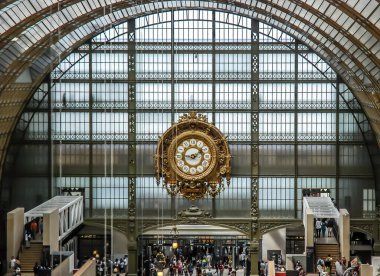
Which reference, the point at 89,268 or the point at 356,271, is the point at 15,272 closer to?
the point at 89,268

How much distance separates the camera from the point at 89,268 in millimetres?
49719

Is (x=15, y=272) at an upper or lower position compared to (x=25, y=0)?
lower

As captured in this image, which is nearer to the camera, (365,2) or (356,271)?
(365,2)

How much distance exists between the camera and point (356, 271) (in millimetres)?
46906

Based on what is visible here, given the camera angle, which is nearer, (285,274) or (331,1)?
(331,1)

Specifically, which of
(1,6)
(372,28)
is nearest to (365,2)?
(372,28)

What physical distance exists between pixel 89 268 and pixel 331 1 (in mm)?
18209

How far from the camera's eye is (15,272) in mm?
48750

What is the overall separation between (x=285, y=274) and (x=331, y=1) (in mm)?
14200

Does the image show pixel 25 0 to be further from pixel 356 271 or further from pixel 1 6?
pixel 356 271

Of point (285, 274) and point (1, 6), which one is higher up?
point (1, 6)

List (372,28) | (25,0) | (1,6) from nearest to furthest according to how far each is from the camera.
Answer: (1,6)
(372,28)
(25,0)

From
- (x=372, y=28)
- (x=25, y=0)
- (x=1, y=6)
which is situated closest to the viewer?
(x=1, y=6)

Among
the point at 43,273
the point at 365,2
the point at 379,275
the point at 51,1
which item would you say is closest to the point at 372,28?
the point at 365,2
